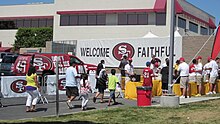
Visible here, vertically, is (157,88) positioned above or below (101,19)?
below

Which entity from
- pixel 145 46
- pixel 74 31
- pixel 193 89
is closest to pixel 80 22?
pixel 74 31

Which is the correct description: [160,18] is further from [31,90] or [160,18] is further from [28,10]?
[31,90]

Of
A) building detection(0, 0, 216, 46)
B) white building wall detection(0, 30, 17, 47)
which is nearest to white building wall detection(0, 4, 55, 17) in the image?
building detection(0, 0, 216, 46)

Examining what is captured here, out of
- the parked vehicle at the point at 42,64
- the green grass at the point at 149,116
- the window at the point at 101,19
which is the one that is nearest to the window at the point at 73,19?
the window at the point at 101,19

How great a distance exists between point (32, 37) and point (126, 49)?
95.6ft

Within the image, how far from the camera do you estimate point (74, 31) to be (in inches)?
2005

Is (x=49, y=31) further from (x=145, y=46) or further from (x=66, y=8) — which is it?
(x=145, y=46)

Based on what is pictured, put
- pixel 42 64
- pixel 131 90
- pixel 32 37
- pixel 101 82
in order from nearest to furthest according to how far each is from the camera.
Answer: pixel 101 82 → pixel 131 90 → pixel 42 64 → pixel 32 37

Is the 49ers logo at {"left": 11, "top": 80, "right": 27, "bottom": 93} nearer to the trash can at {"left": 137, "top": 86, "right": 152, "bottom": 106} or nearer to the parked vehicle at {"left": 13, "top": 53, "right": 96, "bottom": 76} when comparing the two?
the parked vehicle at {"left": 13, "top": 53, "right": 96, "bottom": 76}

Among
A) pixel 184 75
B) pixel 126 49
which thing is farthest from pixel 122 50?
pixel 184 75

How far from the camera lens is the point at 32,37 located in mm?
57281

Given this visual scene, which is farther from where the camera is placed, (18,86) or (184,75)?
(18,86)

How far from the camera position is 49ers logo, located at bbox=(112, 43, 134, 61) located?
30828 millimetres

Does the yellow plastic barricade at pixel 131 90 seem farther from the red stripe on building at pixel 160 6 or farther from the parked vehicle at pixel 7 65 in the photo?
the red stripe on building at pixel 160 6
